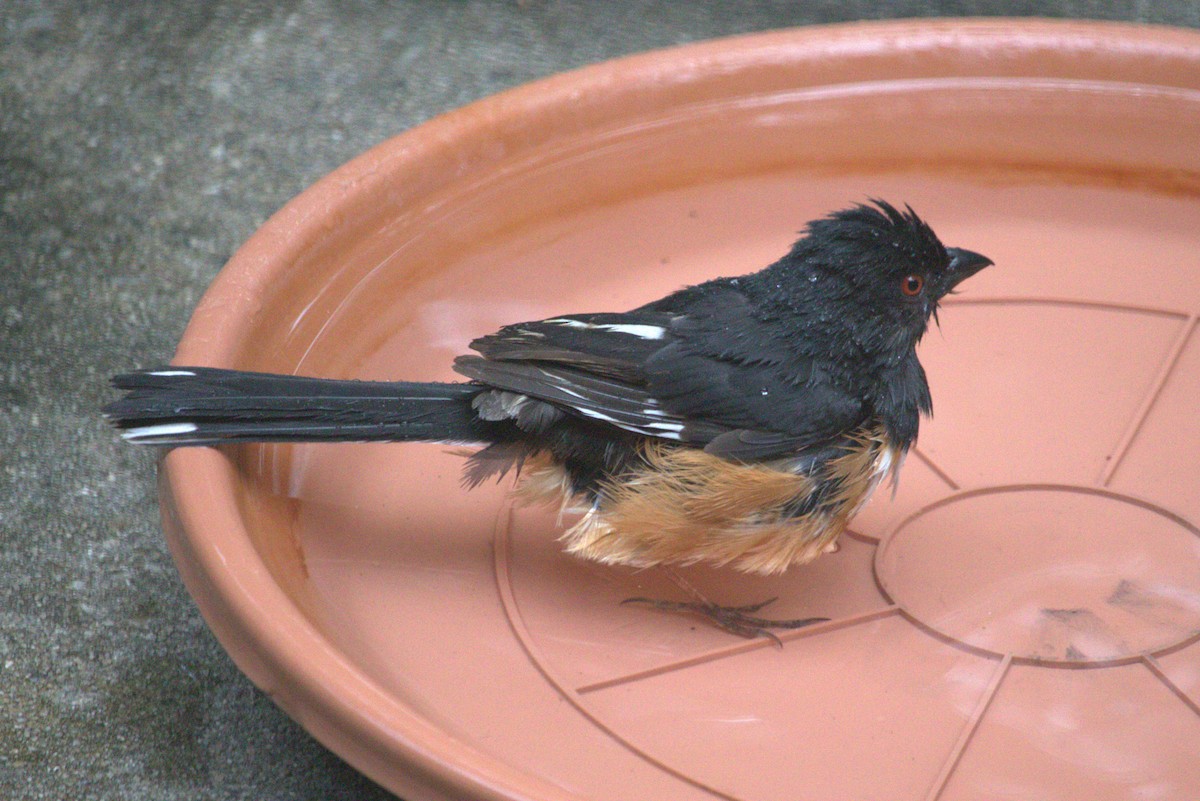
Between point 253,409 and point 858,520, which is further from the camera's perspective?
point 858,520

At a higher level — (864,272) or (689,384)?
(864,272)

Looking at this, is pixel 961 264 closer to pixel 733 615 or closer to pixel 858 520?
→ pixel 858 520

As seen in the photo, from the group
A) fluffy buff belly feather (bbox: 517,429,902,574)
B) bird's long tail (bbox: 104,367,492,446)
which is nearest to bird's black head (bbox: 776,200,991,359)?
fluffy buff belly feather (bbox: 517,429,902,574)

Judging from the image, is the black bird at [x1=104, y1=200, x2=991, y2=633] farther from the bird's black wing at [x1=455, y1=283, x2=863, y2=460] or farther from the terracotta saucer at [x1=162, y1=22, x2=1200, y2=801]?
the terracotta saucer at [x1=162, y1=22, x2=1200, y2=801]

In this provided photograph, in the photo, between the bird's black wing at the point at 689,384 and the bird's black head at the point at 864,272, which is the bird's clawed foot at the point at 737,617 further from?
the bird's black head at the point at 864,272

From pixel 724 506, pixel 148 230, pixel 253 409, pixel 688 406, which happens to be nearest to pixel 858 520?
pixel 724 506

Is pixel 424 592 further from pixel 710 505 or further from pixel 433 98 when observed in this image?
pixel 433 98
